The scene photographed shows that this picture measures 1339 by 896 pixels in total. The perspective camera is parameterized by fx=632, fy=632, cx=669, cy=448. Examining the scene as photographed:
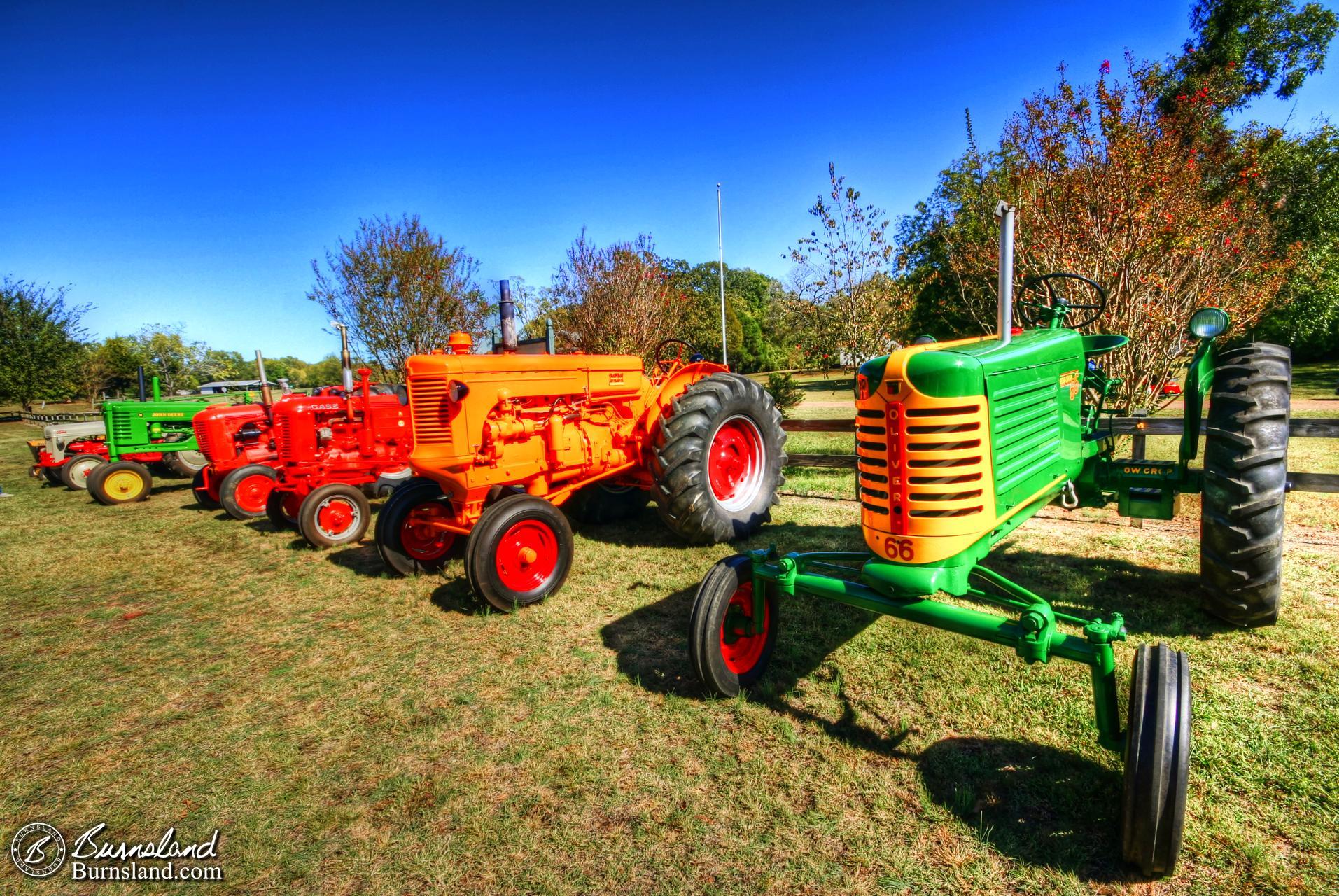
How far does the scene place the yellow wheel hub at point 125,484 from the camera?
8.60 meters

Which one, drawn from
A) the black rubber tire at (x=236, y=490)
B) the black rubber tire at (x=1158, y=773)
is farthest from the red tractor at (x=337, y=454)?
the black rubber tire at (x=1158, y=773)

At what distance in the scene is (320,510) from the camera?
586cm

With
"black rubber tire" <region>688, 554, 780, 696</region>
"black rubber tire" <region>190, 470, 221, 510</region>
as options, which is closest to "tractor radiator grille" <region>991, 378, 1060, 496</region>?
"black rubber tire" <region>688, 554, 780, 696</region>

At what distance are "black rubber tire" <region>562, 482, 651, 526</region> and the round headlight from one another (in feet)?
13.7

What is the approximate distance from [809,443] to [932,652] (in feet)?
29.0

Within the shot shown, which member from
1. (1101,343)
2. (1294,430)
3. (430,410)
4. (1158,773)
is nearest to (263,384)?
(430,410)

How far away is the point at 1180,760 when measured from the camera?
177 centimetres

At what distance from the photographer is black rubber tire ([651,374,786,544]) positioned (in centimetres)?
479

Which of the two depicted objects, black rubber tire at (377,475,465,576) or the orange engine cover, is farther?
black rubber tire at (377,475,465,576)

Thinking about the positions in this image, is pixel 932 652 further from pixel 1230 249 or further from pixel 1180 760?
pixel 1230 249

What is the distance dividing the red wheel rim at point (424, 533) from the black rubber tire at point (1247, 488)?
469 centimetres

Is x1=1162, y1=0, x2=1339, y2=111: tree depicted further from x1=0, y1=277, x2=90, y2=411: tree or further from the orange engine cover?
x1=0, y1=277, x2=90, y2=411: tree

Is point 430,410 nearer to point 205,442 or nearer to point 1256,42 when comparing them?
point 205,442

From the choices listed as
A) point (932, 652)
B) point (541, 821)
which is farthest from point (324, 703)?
point (932, 652)
